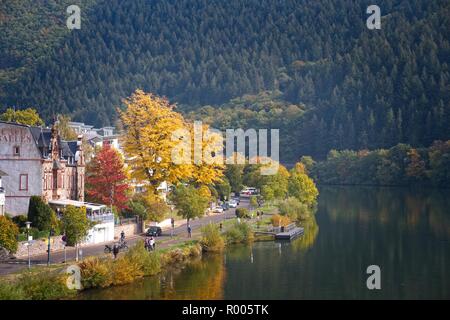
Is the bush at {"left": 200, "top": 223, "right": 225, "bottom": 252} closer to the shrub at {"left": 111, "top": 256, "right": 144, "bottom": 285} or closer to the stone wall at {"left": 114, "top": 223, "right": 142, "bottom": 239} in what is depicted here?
the stone wall at {"left": 114, "top": 223, "right": 142, "bottom": 239}

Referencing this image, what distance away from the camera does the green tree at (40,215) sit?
5756 centimetres

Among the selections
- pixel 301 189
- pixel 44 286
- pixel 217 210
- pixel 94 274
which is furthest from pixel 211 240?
pixel 301 189

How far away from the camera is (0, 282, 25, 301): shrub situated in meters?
41.5

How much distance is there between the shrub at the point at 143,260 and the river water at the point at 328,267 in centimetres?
68

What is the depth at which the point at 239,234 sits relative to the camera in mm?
70812

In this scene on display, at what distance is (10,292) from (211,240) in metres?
25.4

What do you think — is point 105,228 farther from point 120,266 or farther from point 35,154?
point 120,266

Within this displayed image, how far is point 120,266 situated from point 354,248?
26277 millimetres

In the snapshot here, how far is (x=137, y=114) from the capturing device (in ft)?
248

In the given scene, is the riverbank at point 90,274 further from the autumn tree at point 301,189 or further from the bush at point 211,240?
the autumn tree at point 301,189

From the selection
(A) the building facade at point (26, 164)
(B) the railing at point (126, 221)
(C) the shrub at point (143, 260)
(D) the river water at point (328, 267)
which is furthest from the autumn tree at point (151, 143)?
(C) the shrub at point (143, 260)

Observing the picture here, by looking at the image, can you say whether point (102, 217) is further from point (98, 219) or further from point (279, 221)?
point (279, 221)

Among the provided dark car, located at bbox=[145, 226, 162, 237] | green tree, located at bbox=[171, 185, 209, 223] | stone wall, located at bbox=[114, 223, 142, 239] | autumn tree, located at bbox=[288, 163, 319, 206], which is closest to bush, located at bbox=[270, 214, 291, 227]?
green tree, located at bbox=[171, 185, 209, 223]

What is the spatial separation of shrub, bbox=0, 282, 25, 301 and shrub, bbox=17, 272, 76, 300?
2.46 ft
